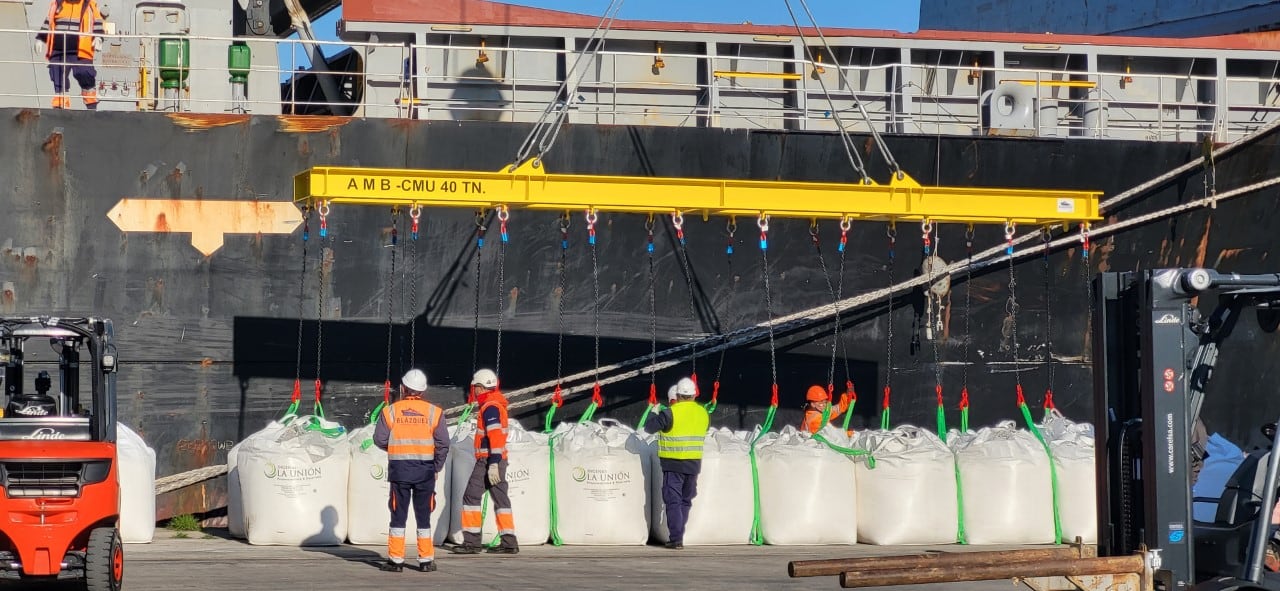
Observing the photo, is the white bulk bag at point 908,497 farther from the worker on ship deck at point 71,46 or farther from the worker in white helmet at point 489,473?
the worker on ship deck at point 71,46

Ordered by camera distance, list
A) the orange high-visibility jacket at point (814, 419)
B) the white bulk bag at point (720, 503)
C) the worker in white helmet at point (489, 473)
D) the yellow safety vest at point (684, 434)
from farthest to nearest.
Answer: the orange high-visibility jacket at point (814, 419)
the white bulk bag at point (720, 503)
the yellow safety vest at point (684, 434)
the worker in white helmet at point (489, 473)

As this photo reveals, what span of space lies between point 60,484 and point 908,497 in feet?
22.8

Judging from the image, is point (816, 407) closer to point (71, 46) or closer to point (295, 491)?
point (295, 491)

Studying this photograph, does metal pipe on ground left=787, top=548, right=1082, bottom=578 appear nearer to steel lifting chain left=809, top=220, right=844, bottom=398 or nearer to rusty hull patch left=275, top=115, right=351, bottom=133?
steel lifting chain left=809, top=220, right=844, bottom=398

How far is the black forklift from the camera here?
7.13m

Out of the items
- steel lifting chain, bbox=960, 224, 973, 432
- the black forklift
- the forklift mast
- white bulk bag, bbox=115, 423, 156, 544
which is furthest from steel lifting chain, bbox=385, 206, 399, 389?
the forklift mast

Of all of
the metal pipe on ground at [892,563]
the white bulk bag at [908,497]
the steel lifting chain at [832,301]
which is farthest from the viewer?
the steel lifting chain at [832,301]

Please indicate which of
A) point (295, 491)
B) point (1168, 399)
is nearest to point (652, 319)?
point (295, 491)

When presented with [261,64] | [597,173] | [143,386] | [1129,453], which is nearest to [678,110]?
[597,173]

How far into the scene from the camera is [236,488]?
12445 millimetres

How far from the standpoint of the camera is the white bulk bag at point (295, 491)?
11781 millimetres

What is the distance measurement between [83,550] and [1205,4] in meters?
17.7

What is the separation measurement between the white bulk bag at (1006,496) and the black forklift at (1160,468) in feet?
14.5

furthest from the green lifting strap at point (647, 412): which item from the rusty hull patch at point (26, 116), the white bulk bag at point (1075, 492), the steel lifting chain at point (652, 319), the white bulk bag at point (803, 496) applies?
the rusty hull patch at point (26, 116)
